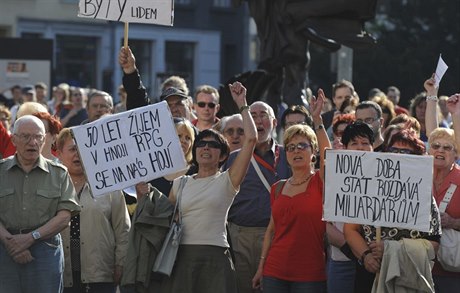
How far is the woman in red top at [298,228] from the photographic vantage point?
30.4 ft

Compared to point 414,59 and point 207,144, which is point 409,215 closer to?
point 207,144

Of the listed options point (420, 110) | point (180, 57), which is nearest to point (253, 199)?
point (420, 110)

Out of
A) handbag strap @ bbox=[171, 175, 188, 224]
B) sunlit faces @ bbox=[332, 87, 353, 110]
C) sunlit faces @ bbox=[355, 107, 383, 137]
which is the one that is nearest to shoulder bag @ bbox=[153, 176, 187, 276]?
handbag strap @ bbox=[171, 175, 188, 224]

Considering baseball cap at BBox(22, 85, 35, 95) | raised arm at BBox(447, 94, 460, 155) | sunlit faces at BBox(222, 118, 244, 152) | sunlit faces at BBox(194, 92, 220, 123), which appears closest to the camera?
raised arm at BBox(447, 94, 460, 155)

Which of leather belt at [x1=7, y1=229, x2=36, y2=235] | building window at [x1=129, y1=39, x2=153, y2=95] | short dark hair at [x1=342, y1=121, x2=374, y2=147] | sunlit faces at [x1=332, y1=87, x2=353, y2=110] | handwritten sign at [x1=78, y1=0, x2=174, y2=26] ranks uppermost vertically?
building window at [x1=129, y1=39, x2=153, y2=95]

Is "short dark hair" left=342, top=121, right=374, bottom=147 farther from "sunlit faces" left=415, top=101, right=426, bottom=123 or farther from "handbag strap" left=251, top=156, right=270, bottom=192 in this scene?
"sunlit faces" left=415, top=101, right=426, bottom=123

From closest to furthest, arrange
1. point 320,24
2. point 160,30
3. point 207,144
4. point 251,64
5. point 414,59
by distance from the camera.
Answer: point 207,144
point 320,24
point 414,59
point 160,30
point 251,64

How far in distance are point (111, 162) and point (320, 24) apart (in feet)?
23.8

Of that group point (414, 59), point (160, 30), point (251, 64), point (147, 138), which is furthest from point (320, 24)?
point (251, 64)

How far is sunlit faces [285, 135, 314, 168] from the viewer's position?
9406 millimetres

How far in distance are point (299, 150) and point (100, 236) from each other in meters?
1.63

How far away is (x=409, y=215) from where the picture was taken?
28.3 ft

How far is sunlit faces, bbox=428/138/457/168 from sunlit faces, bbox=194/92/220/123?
3227mm

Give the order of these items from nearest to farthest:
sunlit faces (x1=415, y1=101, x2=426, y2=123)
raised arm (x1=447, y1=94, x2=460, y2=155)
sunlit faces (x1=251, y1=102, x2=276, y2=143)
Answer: raised arm (x1=447, y1=94, x2=460, y2=155)
sunlit faces (x1=251, y1=102, x2=276, y2=143)
sunlit faces (x1=415, y1=101, x2=426, y2=123)
